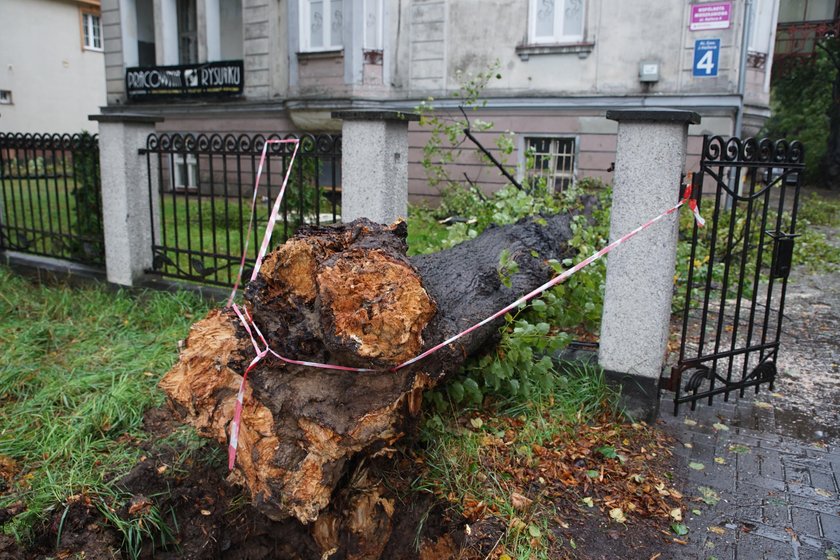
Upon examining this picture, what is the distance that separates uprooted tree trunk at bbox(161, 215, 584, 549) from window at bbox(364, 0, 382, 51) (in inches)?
434

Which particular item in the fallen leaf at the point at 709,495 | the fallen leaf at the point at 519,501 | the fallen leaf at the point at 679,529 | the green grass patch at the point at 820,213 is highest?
the green grass patch at the point at 820,213

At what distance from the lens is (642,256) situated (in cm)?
391

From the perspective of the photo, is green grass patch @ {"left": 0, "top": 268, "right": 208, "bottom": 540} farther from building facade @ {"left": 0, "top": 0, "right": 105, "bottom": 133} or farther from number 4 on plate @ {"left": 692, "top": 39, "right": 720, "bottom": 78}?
building facade @ {"left": 0, "top": 0, "right": 105, "bottom": 133}

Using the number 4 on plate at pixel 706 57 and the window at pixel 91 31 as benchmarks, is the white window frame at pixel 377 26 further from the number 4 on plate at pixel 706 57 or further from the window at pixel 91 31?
the window at pixel 91 31

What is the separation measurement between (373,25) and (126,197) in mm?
8534

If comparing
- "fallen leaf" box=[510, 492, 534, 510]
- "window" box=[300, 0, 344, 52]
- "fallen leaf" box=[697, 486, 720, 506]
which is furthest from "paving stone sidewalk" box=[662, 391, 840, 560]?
"window" box=[300, 0, 344, 52]

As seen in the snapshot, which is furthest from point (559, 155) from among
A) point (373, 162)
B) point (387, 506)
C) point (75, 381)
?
point (387, 506)

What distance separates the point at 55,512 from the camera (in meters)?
3.22

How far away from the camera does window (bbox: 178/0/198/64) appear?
17.3m

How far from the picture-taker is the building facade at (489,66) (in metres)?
11.1

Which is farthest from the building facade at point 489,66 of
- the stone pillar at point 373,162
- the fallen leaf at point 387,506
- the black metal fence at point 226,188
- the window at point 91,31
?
the window at point 91,31

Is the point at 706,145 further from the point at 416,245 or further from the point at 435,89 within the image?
the point at 435,89

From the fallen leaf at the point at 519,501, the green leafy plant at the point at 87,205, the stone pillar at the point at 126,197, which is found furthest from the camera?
the green leafy plant at the point at 87,205

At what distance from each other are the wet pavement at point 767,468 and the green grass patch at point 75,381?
9.94ft
